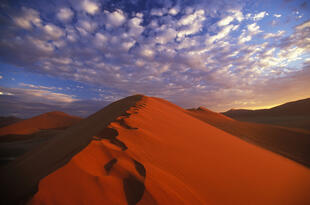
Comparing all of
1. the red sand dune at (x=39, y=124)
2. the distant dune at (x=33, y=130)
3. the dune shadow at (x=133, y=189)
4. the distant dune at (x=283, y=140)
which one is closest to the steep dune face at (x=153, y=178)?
the dune shadow at (x=133, y=189)

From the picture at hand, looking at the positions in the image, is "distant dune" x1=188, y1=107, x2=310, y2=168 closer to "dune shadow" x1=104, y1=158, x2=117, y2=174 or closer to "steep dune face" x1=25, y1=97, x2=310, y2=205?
"steep dune face" x1=25, y1=97, x2=310, y2=205

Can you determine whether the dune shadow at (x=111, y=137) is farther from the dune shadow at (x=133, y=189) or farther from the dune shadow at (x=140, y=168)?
the dune shadow at (x=133, y=189)

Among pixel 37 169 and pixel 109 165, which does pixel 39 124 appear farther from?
pixel 109 165

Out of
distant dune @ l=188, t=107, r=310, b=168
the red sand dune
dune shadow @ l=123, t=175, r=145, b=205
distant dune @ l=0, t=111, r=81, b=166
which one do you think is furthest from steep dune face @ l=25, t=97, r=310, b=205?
the red sand dune

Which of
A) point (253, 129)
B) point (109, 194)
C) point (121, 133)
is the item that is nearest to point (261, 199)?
point (109, 194)

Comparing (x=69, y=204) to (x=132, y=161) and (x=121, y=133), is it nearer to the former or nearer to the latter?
(x=132, y=161)

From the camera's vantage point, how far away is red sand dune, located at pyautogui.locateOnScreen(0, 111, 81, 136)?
14191 millimetres

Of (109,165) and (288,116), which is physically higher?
(109,165)

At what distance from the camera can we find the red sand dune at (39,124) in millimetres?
14191

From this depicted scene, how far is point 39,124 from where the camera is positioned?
56.2 ft

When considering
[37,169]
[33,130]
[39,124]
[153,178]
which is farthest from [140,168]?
[39,124]

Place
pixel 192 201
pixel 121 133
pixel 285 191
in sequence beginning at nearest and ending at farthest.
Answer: pixel 192 201, pixel 285 191, pixel 121 133

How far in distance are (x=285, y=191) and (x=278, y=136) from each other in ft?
32.9

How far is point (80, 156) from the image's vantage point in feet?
5.74
